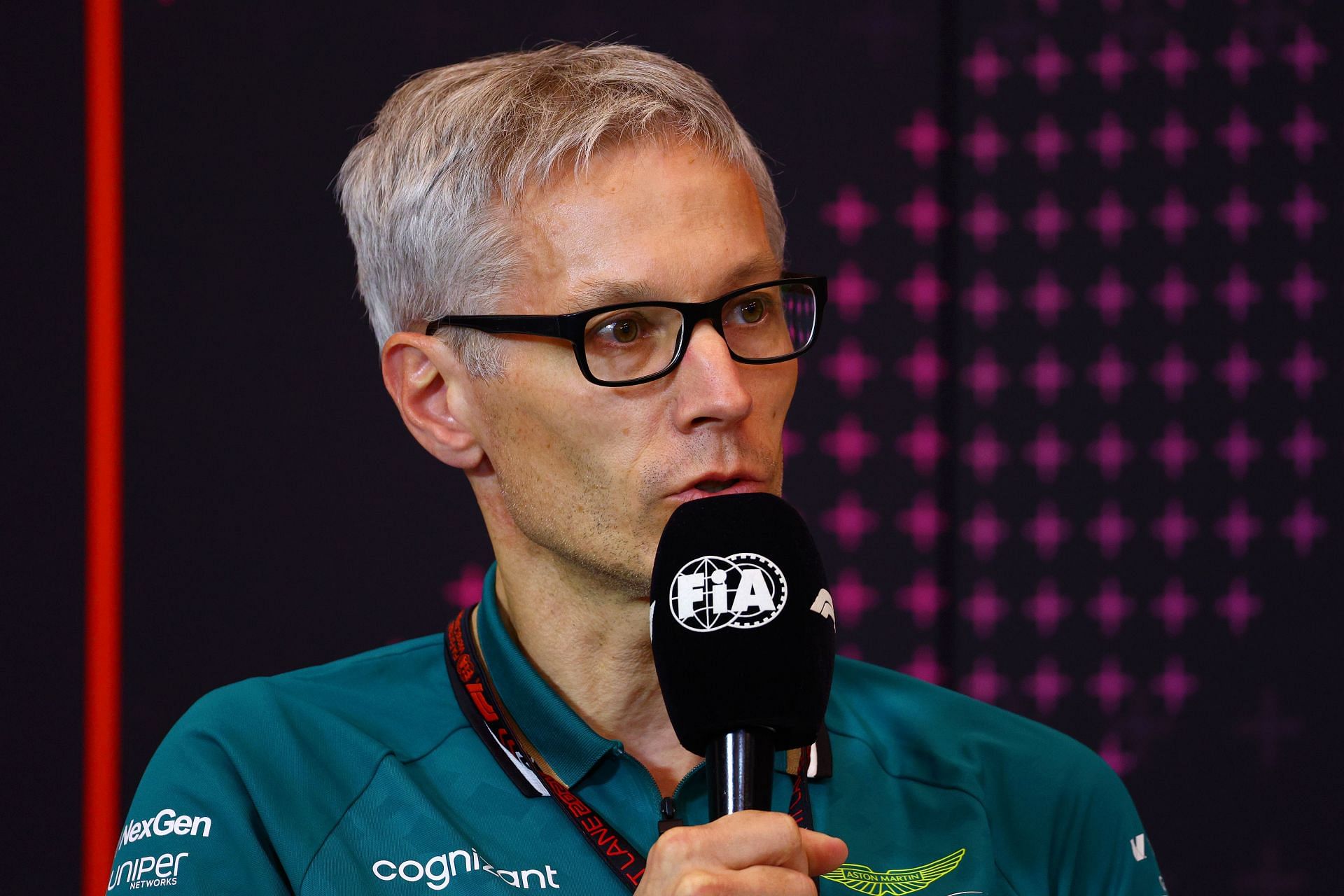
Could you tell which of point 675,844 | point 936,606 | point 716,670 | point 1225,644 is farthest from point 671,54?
point 675,844

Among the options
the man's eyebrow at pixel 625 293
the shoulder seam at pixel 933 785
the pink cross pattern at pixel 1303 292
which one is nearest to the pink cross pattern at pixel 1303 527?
the pink cross pattern at pixel 1303 292

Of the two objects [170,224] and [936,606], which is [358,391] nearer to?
[170,224]

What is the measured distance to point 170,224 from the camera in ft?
7.37

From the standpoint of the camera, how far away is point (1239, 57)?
2.40 meters

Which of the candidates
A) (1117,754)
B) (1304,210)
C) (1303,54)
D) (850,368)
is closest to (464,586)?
(850,368)

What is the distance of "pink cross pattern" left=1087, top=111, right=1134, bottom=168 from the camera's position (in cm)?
239

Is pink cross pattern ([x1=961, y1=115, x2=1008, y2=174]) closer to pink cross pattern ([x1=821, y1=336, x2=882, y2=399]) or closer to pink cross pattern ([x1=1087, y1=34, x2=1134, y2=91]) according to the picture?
pink cross pattern ([x1=1087, y1=34, x2=1134, y2=91])

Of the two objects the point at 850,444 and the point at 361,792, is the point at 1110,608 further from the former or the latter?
the point at 361,792

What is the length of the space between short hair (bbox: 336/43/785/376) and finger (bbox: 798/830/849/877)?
626mm

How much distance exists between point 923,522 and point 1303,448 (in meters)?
0.70

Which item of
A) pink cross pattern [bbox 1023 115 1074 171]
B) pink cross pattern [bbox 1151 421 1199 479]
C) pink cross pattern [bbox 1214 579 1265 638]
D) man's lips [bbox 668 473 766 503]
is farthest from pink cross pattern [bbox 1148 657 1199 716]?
man's lips [bbox 668 473 766 503]

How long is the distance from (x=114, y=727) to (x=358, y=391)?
68 cm

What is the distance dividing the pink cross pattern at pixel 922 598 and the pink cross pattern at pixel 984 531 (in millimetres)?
94

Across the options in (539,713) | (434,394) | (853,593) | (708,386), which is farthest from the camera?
(853,593)
